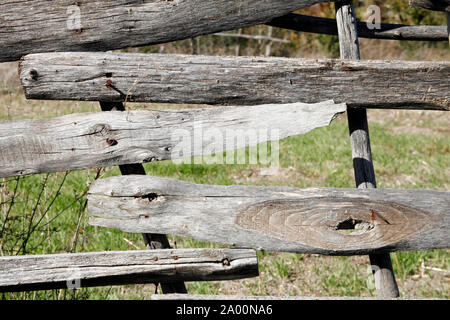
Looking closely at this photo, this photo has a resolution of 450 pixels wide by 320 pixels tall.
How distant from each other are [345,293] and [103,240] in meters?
1.80

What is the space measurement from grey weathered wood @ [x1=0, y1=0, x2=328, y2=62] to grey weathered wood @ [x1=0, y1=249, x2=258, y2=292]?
90 cm

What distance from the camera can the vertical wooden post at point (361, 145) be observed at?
6.43 ft

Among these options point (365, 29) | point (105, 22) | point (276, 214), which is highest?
point (105, 22)

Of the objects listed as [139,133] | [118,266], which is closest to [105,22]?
[139,133]

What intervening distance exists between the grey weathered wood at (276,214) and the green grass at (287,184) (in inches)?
22.2

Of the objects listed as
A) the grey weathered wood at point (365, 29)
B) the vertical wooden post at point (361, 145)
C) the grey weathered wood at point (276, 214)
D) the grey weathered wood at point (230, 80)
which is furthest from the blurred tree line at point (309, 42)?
the grey weathered wood at point (276, 214)

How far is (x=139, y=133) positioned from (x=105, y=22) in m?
0.49

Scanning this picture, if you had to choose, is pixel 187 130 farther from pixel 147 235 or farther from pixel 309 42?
pixel 309 42

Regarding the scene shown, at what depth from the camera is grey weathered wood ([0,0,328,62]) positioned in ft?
5.75

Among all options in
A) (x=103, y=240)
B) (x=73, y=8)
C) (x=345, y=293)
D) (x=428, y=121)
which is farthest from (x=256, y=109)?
(x=428, y=121)

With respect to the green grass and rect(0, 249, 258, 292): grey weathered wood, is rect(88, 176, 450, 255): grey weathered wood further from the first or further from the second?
the green grass

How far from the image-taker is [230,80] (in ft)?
6.03

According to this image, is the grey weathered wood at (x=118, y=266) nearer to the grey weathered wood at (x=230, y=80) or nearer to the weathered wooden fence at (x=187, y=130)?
the weathered wooden fence at (x=187, y=130)

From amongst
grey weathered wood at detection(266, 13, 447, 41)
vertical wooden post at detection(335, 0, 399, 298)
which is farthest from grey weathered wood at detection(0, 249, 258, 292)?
grey weathered wood at detection(266, 13, 447, 41)
